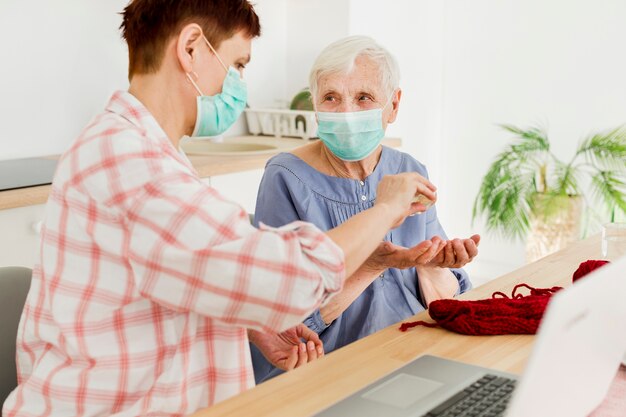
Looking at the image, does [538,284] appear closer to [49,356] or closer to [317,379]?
[317,379]

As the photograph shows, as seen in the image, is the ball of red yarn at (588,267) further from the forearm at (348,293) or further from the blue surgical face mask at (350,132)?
the blue surgical face mask at (350,132)

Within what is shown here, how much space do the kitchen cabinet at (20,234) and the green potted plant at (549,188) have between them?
2.13 metres

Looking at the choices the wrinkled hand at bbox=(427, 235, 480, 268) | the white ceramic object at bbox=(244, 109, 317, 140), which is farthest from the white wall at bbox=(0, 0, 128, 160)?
the wrinkled hand at bbox=(427, 235, 480, 268)

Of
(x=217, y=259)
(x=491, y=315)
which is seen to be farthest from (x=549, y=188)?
(x=217, y=259)

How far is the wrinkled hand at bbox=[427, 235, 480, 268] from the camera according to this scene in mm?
1608

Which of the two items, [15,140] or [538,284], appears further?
[15,140]

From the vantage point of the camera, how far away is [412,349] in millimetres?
1255

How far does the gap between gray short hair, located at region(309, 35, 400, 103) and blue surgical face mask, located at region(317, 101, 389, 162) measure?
0.08 meters

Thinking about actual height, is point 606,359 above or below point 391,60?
below

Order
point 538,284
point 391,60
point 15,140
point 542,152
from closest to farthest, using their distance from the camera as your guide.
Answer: point 538,284 < point 391,60 < point 15,140 < point 542,152

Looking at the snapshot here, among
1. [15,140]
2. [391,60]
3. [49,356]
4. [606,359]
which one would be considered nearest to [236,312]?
Answer: [49,356]

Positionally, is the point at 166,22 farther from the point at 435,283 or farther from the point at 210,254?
the point at 435,283

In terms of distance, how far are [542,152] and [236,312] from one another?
2.97 metres

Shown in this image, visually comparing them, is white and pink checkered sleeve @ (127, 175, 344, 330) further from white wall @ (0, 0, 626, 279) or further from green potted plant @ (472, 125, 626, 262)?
green potted plant @ (472, 125, 626, 262)
